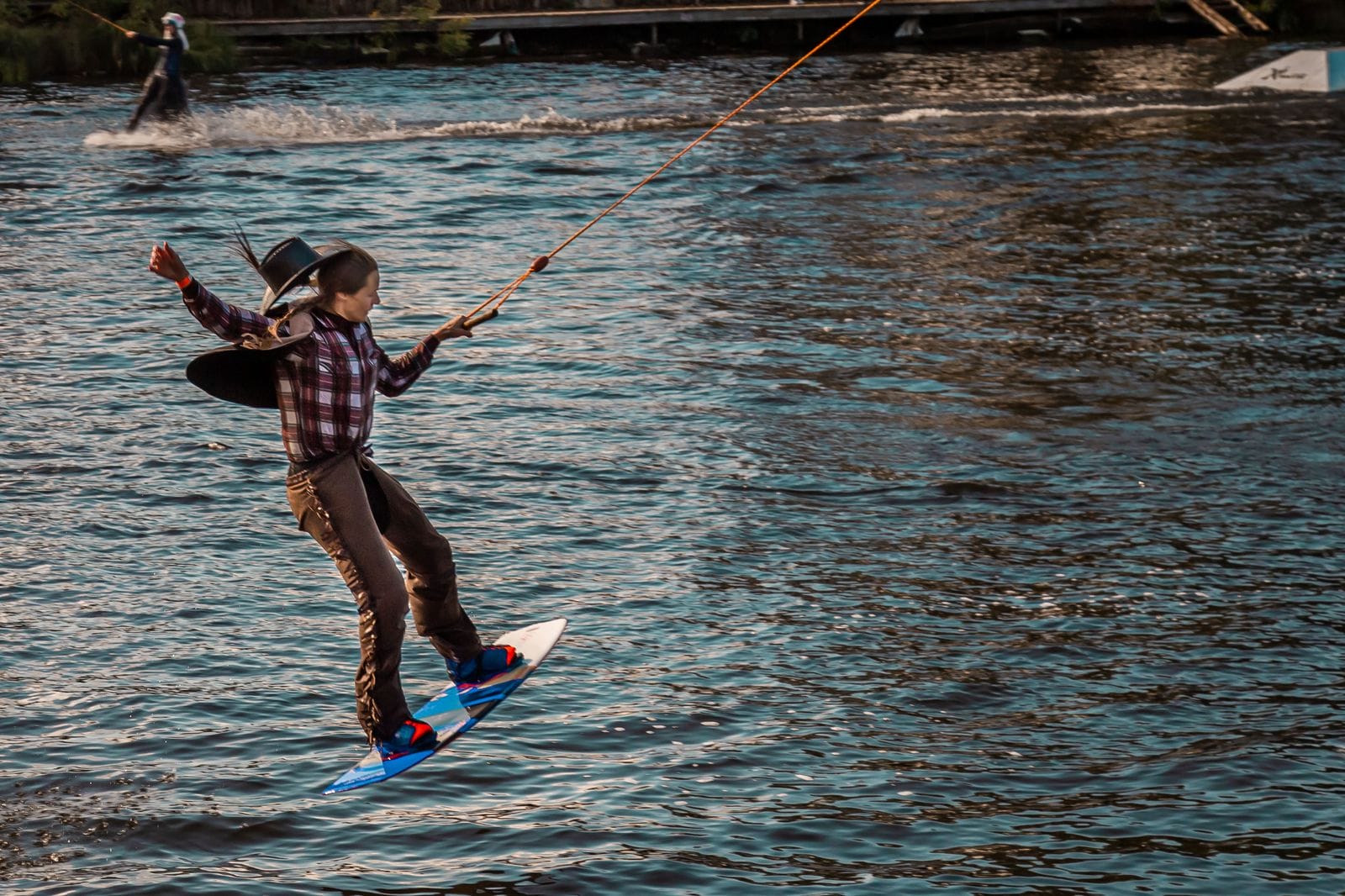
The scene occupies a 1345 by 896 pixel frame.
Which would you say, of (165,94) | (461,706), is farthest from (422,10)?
(461,706)

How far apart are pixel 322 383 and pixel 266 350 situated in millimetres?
261

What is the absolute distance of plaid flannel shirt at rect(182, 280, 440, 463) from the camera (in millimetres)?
7125

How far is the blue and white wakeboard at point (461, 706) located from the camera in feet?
25.0

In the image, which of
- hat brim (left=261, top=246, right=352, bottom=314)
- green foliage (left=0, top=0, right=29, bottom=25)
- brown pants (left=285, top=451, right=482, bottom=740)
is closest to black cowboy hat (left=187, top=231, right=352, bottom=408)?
hat brim (left=261, top=246, right=352, bottom=314)

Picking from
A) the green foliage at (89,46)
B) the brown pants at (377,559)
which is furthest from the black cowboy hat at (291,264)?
the green foliage at (89,46)

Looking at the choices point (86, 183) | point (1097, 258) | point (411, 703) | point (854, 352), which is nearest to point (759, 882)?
point (411, 703)

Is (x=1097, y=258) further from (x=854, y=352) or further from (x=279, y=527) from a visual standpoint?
(x=279, y=527)

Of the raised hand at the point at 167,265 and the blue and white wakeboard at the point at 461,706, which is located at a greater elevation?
the raised hand at the point at 167,265

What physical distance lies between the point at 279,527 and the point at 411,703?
339 centimetres

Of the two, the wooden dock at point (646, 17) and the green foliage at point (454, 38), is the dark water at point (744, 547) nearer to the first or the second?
the green foliage at point (454, 38)

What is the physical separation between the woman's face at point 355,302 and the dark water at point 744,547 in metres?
2.34

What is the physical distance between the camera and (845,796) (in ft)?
26.9

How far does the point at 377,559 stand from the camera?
7.32 m

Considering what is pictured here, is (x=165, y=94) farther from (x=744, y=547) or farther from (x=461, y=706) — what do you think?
(x=461, y=706)
